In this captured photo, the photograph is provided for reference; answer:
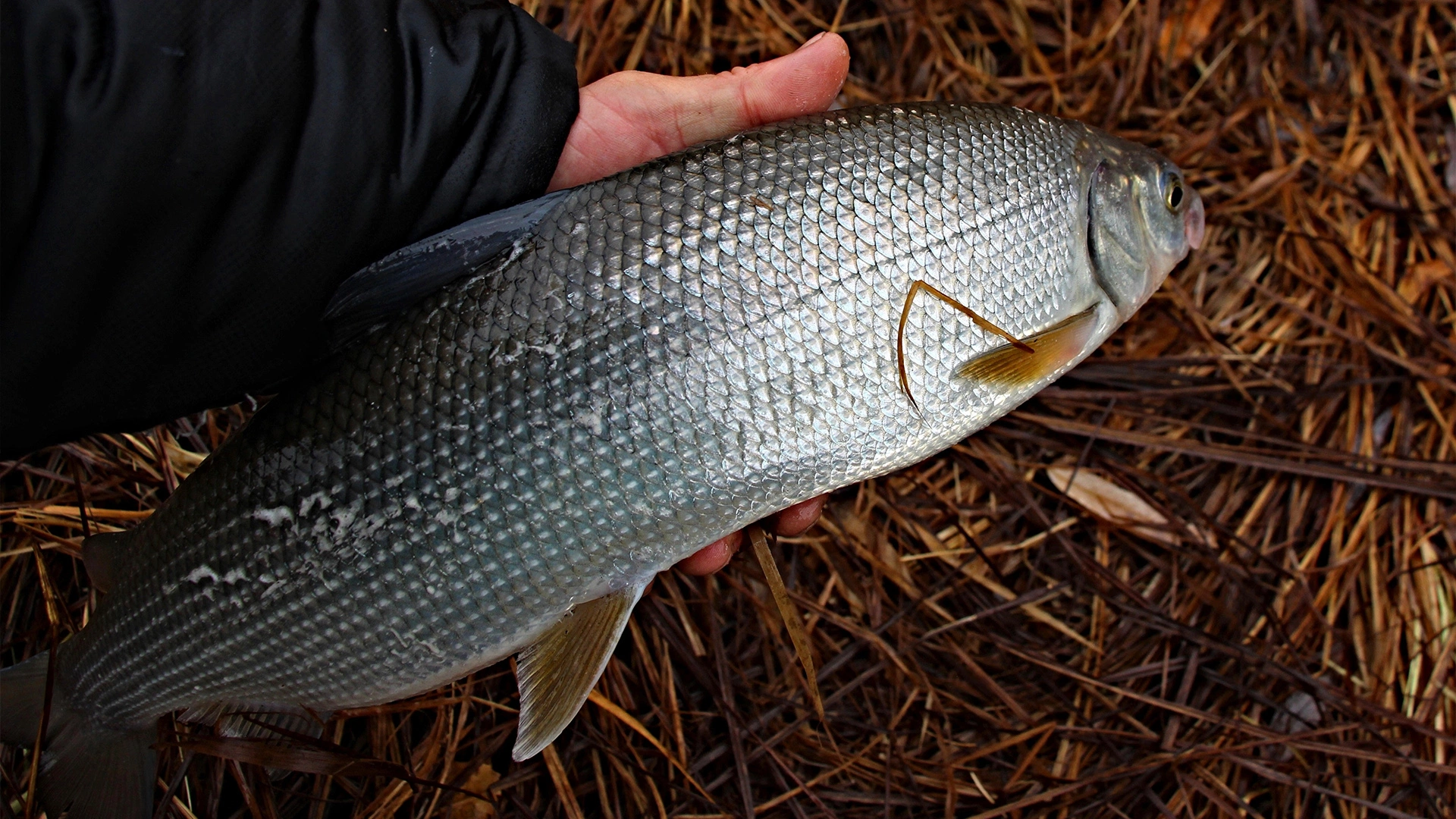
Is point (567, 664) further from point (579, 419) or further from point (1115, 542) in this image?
point (1115, 542)

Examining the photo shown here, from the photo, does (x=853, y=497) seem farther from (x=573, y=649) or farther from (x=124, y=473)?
(x=124, y=473)

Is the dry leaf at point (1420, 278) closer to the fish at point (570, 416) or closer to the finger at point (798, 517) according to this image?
the fish at point (570, 416)

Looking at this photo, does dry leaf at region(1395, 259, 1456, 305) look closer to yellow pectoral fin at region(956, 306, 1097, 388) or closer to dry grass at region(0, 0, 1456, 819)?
dry grass at region(0, 0, 1456, 819)

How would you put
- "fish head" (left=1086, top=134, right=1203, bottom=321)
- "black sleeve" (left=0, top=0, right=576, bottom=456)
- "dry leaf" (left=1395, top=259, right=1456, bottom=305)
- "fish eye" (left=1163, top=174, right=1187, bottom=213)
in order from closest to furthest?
"black sleeve" (left=0, top=0, right=576, bottom=456)
"fish head" (left=1086, top=134, right=1203, bottom=321)
"fish eye" (left=1163, top=174, right=1187, bottom=213)
"dry leaf" (left=1395, top=259, right=1456, bottom=305)

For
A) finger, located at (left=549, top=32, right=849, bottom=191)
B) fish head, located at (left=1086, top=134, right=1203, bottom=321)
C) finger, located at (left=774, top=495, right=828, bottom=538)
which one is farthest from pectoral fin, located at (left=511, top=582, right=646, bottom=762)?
fish head, located at (left=1086, top=134, right=1203, bottom=321)

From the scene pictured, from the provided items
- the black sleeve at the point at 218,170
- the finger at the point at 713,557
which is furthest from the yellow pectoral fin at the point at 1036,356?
the black sleeve at the point at 218,170

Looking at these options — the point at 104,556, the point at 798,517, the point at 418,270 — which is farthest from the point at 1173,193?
the point at 104,556

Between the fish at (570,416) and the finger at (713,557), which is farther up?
the fish at (570,416)
